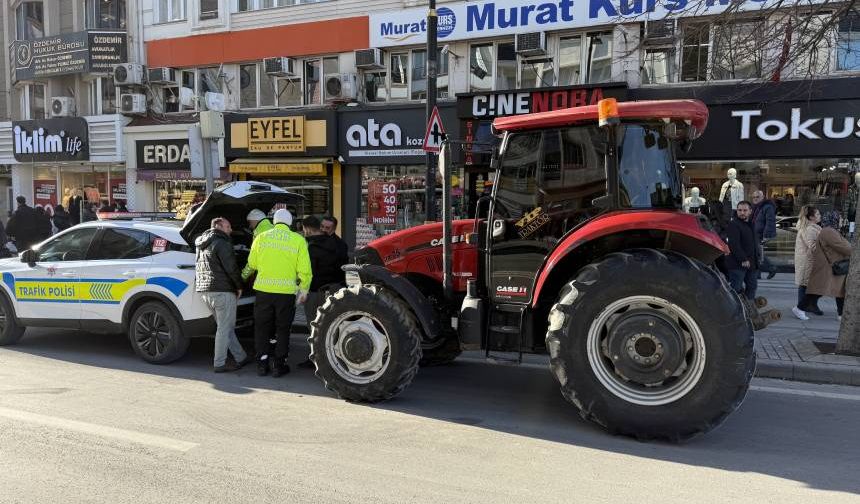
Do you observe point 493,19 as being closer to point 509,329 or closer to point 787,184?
point 787,184

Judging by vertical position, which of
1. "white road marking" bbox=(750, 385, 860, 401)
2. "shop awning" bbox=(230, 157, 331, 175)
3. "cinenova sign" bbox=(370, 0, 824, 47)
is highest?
"cinenova sign" bbox=(370, 0, 824, 47)

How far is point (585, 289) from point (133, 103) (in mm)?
17272

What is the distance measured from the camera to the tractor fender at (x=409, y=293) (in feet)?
16.8

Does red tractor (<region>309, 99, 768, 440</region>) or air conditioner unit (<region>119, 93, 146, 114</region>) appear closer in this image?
red tractor (<region>309, 99, 768, 440</region>)

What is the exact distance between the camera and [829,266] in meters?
8.71

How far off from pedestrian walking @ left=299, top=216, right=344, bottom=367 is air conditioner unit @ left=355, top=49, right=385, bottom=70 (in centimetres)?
897

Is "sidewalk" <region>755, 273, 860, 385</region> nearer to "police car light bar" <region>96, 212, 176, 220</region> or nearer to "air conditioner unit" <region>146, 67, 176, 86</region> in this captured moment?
"police car light bar" <region>96, 212, 176, 220</region>

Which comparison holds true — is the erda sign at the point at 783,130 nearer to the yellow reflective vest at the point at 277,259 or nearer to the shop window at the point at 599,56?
the shop window at the point at 599,56

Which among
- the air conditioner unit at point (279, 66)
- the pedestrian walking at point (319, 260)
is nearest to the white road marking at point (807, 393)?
the pedestrian walking at point (319, 260)

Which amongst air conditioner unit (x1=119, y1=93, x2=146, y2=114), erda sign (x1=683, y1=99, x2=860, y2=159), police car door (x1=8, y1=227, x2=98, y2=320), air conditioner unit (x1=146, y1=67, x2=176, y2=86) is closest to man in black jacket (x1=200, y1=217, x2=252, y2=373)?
police car door (x1=8, y1=227, x2=98, y2=320)

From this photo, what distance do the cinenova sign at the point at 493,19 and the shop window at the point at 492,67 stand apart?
0.44 metres

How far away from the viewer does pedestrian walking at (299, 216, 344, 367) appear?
704 cm

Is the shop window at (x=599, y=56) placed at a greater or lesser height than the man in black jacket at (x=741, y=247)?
greater

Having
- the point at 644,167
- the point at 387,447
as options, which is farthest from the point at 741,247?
the point at 387,447
